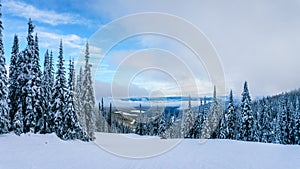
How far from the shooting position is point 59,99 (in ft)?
101

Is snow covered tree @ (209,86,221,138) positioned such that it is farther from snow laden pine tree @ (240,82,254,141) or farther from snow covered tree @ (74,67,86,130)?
snow covered tree @ (74,67,86,130)

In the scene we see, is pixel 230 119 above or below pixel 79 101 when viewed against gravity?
below

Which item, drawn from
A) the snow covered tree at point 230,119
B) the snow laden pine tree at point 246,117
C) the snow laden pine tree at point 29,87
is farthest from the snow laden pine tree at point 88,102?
the snow laden pine tree at point 246,117

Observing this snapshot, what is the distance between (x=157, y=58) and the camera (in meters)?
9.40

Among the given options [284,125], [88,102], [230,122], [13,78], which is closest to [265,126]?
[284,125]

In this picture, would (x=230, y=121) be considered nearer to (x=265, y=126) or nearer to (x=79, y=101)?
(x=265, y=126)

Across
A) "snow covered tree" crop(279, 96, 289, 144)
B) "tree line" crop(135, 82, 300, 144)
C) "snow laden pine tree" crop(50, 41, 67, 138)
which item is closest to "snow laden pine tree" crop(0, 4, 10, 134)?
"snow laden pine tree" crop(50, 41, 67, 138)

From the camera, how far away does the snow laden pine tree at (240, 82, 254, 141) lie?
145 feet

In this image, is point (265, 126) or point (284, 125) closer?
point (284, 125)

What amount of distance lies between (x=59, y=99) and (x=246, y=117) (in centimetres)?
3138

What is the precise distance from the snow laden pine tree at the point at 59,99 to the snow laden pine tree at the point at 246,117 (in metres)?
30.6

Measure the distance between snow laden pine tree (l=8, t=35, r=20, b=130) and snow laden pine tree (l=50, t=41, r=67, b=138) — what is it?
15.6 feet

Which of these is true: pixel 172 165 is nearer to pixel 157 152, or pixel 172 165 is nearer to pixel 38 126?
pixel 157 152

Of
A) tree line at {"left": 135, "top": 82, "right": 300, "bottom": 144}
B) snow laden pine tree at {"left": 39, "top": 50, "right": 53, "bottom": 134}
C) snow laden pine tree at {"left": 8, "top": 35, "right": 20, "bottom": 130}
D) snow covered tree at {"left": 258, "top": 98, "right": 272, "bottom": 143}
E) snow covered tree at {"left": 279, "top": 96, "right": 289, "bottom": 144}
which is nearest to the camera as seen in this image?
snow laden pine tree at {"left": 8, "top": 35, "right": 20, "bottom": 130}
